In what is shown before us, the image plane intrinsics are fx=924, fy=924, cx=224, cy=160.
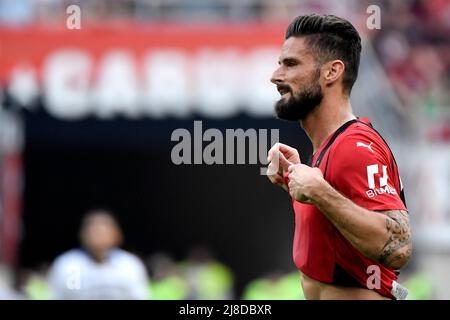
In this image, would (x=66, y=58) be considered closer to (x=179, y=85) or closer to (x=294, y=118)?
(x=179, y=85)

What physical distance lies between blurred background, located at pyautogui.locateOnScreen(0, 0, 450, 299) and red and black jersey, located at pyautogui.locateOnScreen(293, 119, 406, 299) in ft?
24.2

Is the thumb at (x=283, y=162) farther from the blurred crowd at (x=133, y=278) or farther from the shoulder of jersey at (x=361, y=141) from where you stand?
the blurred crowd at (x=133, y=278)

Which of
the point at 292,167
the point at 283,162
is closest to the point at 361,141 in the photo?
the point at 292,167

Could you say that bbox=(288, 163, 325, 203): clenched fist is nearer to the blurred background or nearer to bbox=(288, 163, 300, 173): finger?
bbox=(288, 163, 300, 173): finger

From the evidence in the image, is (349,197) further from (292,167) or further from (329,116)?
(329,116)

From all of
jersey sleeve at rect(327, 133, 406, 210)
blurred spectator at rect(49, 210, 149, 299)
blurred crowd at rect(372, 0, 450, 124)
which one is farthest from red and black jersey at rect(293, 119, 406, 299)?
Result: blurred crowd at rect(372, 0, 450, 124)

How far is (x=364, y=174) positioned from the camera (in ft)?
12.0

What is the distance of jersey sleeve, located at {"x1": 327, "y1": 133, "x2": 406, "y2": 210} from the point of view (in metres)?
3.63

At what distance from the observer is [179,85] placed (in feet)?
38.4

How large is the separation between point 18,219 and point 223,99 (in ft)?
11.3
